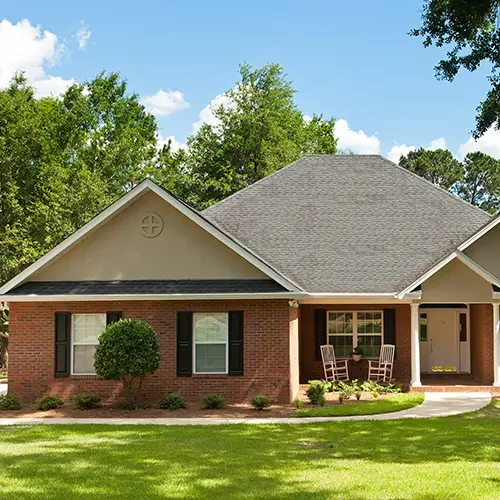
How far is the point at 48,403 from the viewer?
1691cm

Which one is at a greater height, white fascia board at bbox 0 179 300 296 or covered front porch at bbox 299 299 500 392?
white fascia board at bbox 0 179 300 296

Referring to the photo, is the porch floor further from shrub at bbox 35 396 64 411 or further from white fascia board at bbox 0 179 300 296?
shrub at bbox 35 396 64 411

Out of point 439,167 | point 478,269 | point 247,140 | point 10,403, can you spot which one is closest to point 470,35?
point 478,269

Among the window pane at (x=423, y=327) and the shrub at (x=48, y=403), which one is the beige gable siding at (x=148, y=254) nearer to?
the shrub at (x=48, y=403)

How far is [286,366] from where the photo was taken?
1762cm

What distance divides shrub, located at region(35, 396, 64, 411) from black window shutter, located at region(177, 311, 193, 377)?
3.05m

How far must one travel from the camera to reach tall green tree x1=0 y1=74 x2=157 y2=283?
106 feet

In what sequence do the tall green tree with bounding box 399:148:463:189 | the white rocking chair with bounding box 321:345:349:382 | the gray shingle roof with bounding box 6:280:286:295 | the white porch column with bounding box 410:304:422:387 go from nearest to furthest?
the gray shingle roof with bounding box 6:280:286:295, the white porch column with bounding box 410:304:422:387, the white rocking chair with bounding box 321:345:349:382, the tall green tree with bounding box 399:148:463:189

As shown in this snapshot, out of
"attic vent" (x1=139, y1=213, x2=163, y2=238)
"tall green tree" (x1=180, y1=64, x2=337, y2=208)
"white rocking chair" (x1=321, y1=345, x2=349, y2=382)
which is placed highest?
"tall green tree" (x1=180, y1=64, x2=337, y2=208)

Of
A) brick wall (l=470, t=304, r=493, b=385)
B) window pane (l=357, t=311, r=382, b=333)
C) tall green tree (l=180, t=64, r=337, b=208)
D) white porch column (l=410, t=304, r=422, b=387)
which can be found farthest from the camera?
tall green tree (l=180, t=64, r=337, b=208)

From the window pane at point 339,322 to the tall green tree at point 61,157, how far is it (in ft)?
46.8

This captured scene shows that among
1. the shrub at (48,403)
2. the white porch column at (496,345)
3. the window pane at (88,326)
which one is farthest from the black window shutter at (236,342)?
the white porch column at (496,345)

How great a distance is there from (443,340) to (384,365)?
3.07 m

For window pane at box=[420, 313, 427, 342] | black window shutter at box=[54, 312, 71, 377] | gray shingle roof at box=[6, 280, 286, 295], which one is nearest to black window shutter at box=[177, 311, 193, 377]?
gray shingle roof at box=[6, 280, 286, 295]
